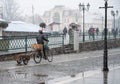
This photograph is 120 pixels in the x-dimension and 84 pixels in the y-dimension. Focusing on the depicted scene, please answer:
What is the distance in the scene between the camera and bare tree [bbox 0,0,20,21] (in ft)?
301

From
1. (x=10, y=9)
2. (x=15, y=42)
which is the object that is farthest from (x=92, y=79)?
(x=10, y=9)

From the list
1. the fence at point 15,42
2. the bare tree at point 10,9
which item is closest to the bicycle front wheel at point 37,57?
the fence at point 15,42

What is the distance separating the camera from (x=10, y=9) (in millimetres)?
93688

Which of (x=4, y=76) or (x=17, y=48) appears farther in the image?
(x=17, y=48)

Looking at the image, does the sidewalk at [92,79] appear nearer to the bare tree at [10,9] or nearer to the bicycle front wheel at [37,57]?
the bicycle front wheel at [37,57]

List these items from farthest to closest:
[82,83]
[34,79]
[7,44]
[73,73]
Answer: [7,44], [73,73], [34,79], [82,83]

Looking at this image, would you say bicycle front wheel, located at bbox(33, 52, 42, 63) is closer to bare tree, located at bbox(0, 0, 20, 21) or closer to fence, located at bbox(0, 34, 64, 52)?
fence, located at bbox(0, 34, 64, 52)

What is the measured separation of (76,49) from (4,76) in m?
16.6

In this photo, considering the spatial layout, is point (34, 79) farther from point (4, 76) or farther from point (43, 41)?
point (43, 41)

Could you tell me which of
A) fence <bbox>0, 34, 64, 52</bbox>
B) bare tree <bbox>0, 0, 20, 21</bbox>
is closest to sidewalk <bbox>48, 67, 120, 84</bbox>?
fence <bbox>0, 34, 64, 52</bbox>

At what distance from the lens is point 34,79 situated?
538 inches

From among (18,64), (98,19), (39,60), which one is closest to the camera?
(18,64)

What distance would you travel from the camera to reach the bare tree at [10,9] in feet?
301

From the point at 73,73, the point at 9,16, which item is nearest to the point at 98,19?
the point at 9,16
